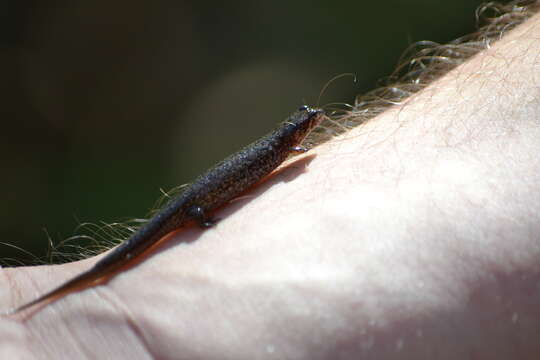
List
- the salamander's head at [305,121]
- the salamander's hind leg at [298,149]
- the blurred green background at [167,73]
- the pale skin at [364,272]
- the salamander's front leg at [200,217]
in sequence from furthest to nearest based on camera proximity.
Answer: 1. the blurred green background at [167,73]
2. the salamander's head at [305,121]
3. the salamander's hind leg at [298,149]
4. the salamander's front leg at [200,217]
5. the pale skin at [364,272]

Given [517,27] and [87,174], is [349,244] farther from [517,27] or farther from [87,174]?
[87,174]

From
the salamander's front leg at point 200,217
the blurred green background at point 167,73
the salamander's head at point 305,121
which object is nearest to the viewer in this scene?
the salamander's front leg at point 200,217

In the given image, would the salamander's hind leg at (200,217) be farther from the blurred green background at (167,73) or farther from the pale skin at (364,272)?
the blurred green background at (167,73)

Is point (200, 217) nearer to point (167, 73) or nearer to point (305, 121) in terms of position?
point (305, 121)

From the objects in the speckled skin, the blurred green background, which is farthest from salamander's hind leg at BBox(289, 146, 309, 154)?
the blurred green background

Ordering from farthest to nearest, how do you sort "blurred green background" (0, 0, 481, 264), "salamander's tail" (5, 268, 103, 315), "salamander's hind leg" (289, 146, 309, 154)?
"blurred green background" (0, 0, 481, 264) → "salamander's hind leg" (289, 146, 309, 154) → "salamander's tail" (5, 268, 103, 315)

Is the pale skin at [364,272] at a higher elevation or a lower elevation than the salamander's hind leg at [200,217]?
lower

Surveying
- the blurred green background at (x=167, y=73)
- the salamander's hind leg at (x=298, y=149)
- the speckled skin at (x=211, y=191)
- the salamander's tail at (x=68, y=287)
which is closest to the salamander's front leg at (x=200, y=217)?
the speckled skin at (x=211, y=191)

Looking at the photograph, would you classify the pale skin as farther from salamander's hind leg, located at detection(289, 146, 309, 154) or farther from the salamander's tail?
salamander's hind leg, located at detection(289, 146, 309, 154)
